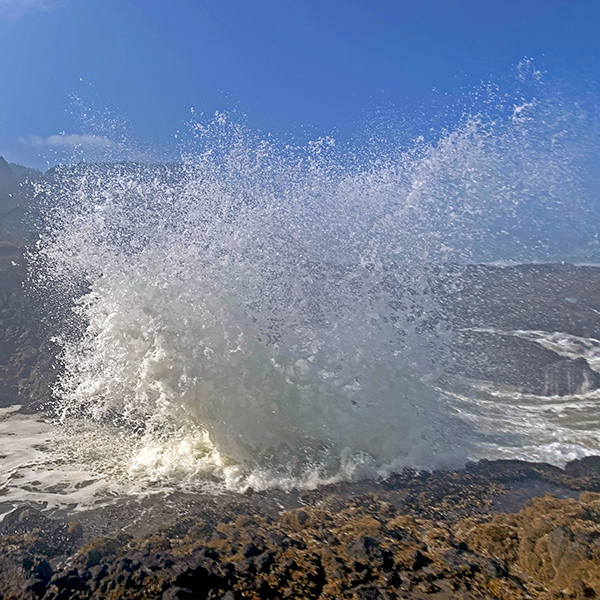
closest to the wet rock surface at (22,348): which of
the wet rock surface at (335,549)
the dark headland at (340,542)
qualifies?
the dark headland at (340,542)

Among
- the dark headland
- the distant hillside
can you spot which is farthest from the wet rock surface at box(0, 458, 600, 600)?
the distant hillside

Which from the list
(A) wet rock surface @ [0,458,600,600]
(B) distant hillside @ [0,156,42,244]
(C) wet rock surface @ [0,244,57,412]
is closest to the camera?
(A) wet rock surface @ [0,458,600,600]

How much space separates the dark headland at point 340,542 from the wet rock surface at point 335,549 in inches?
0.6

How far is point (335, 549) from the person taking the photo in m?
4.84

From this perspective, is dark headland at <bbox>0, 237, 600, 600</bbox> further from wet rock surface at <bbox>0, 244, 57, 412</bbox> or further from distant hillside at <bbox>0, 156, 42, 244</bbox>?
distant hillside at <bbox>0, 156, 42, 244</bbox>

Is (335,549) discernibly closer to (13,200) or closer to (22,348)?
(22,348)

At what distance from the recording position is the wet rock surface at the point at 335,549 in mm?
4066

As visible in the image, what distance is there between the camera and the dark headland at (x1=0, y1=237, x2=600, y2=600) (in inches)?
161

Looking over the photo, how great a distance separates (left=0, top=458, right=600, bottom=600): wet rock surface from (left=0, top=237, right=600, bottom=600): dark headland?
0.02 metres

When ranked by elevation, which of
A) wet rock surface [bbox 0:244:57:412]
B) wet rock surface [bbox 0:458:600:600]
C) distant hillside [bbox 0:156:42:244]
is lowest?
wet rock surface [bbox 0:458:600:600]

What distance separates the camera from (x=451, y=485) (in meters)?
7.20

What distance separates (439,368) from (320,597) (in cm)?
826

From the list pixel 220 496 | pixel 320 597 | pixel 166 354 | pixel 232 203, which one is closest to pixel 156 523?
pixel 220 496

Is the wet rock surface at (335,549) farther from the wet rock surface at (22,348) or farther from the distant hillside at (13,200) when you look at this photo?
the distant hillside at (13,200)
